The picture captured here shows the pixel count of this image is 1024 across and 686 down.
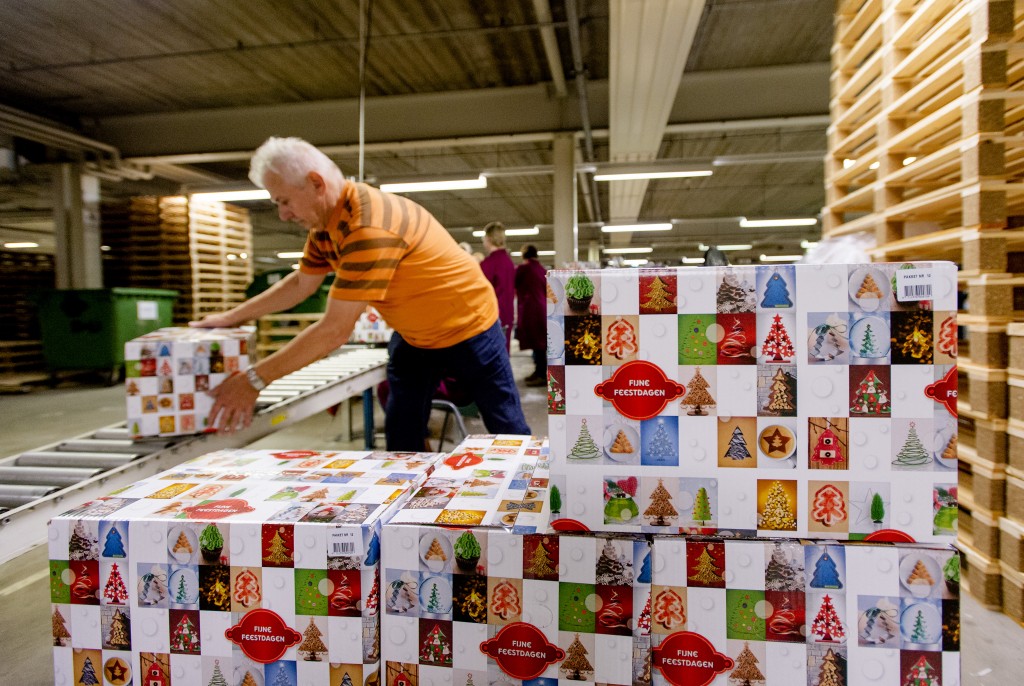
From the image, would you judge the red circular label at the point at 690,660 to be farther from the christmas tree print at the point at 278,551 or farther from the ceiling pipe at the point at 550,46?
the ceiling pipe at the point at 550,46

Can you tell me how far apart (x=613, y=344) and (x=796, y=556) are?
489 mm

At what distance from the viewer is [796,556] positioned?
100 centimetres

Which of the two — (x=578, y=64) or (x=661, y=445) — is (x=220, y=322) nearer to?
(x=661, y=445)

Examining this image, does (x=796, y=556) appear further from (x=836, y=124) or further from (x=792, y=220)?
(x=792, y=220)

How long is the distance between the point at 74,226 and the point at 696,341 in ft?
40.2

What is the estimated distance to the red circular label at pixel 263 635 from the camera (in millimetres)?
1065

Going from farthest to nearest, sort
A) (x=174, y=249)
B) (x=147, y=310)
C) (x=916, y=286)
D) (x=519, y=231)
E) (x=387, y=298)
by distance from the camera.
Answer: (x=519, y=231) < (x=174, y=249) < (x=147, y=310) < (x=387, y=298) < (x=916, y=286)

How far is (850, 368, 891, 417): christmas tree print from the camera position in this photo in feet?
3.25

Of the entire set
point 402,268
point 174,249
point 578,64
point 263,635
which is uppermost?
point 578,64

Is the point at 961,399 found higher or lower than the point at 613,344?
lower

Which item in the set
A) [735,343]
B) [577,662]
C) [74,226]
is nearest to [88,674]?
[577,662]

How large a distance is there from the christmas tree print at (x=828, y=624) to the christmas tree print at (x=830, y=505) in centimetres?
13

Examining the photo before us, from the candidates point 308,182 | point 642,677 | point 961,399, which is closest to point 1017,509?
point 961,399

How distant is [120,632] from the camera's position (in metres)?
1.11
